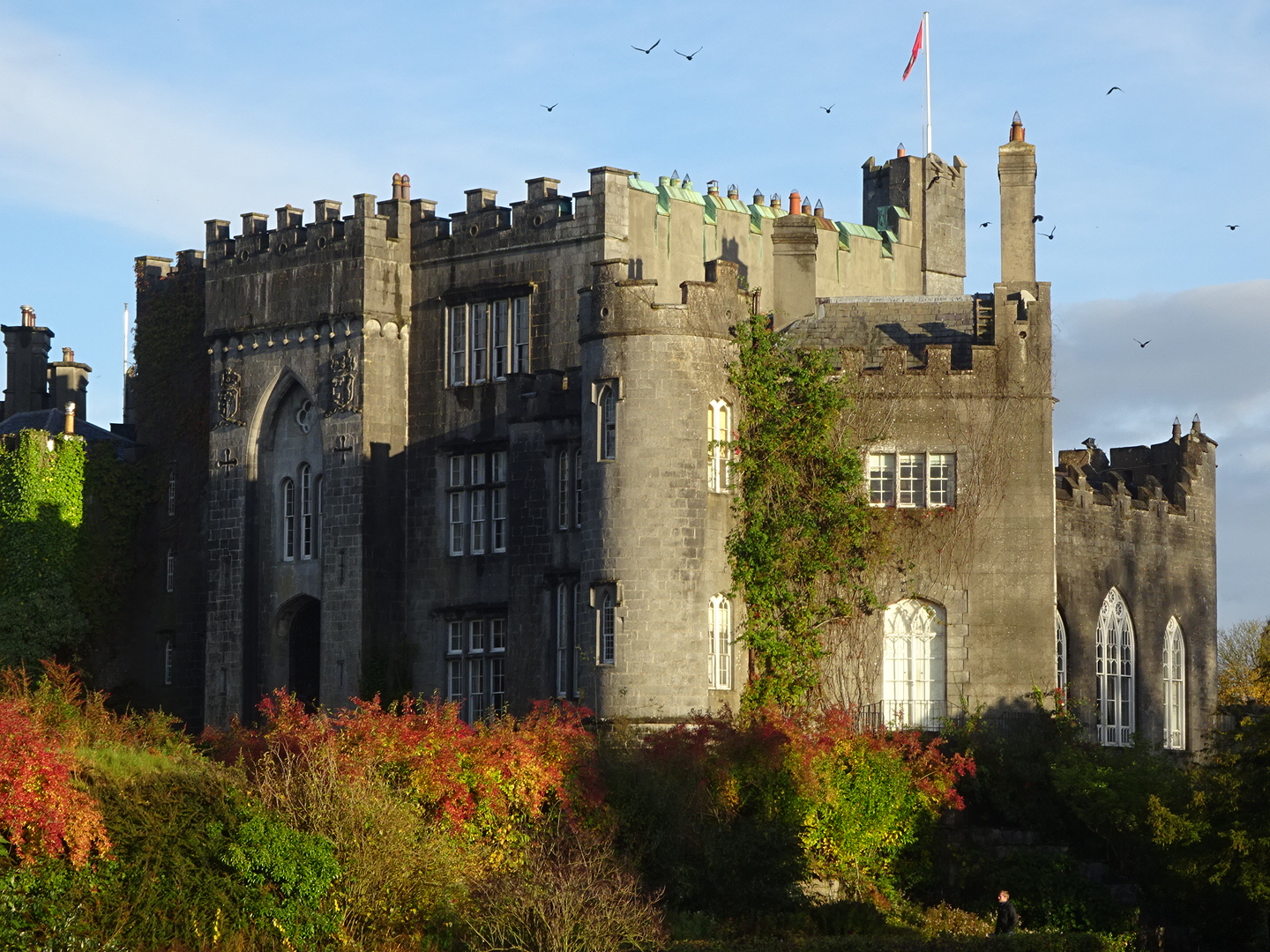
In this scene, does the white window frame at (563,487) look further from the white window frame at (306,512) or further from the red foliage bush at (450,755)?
the red foliage bush at (450,755)

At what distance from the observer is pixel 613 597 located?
39250 mm

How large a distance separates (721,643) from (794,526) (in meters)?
2.56

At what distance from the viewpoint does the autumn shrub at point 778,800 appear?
111 feet

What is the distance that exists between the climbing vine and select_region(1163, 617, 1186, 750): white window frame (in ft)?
26.7

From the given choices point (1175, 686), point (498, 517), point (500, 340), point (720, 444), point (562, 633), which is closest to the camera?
point (720, 444)

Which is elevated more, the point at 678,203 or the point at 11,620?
the point at 678,203

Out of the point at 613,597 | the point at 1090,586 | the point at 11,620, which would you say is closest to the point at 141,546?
the point at 11,620

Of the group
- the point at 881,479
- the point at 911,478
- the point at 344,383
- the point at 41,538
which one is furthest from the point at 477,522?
the point at 41,538

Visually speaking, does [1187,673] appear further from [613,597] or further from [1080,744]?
[613,597]

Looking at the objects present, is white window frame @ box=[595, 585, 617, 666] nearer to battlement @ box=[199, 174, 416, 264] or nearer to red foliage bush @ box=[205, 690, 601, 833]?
red foliage bush @ box=[205, 690, 601, 833]

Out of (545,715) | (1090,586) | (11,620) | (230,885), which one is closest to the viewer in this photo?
(230,885)

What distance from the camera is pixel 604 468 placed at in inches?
1563

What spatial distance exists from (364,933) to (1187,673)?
71.3ft

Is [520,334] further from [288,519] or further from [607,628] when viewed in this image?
[607,628]
